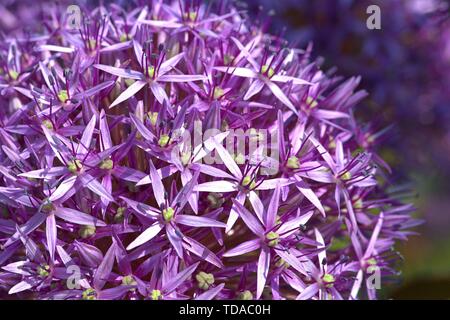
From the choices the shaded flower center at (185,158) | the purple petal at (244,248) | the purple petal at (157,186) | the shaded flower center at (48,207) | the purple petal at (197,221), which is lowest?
the purple petal at (244,248)

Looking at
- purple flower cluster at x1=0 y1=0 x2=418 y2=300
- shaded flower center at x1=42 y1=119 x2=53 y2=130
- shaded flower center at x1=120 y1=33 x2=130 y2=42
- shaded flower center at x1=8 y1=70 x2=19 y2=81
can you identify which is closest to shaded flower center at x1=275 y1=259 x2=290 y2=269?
purple flower cluster at x1=0 y1=0 x2=418 y2=300

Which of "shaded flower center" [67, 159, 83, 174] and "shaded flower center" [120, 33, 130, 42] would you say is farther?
"shaded flower center" [120, 33, 130, 42]

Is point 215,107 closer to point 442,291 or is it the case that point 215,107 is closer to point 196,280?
point 196,280

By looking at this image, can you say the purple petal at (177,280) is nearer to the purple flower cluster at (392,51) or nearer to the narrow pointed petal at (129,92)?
the narrow pointed petal at (129,92)

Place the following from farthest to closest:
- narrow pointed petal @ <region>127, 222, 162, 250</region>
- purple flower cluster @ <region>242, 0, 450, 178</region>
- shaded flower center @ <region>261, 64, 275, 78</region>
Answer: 1. purple flower cluster @ <region>242, 0, 450, 178</region>
2. shaded flower center @ <region>261, 64, 275, 78</region>
3. narrow pointed petal @ <region>127, 222, 162, 250</region>

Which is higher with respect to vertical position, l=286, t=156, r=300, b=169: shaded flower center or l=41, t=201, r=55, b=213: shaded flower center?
l=286, t=156, r=300, b=169: shaded flower center

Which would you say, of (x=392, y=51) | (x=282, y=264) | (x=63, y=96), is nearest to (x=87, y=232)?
(x=63, y=96)

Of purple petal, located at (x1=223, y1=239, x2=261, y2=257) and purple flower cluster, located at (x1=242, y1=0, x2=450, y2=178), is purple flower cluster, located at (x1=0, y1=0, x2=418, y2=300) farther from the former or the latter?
purple flower cluster, located at (x1=242, y1=0, x2=450, y2=178)

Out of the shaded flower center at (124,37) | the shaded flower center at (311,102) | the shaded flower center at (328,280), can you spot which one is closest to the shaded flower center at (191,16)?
the shaded flower center at (124,37)

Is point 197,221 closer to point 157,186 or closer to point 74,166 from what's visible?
point 157,186
